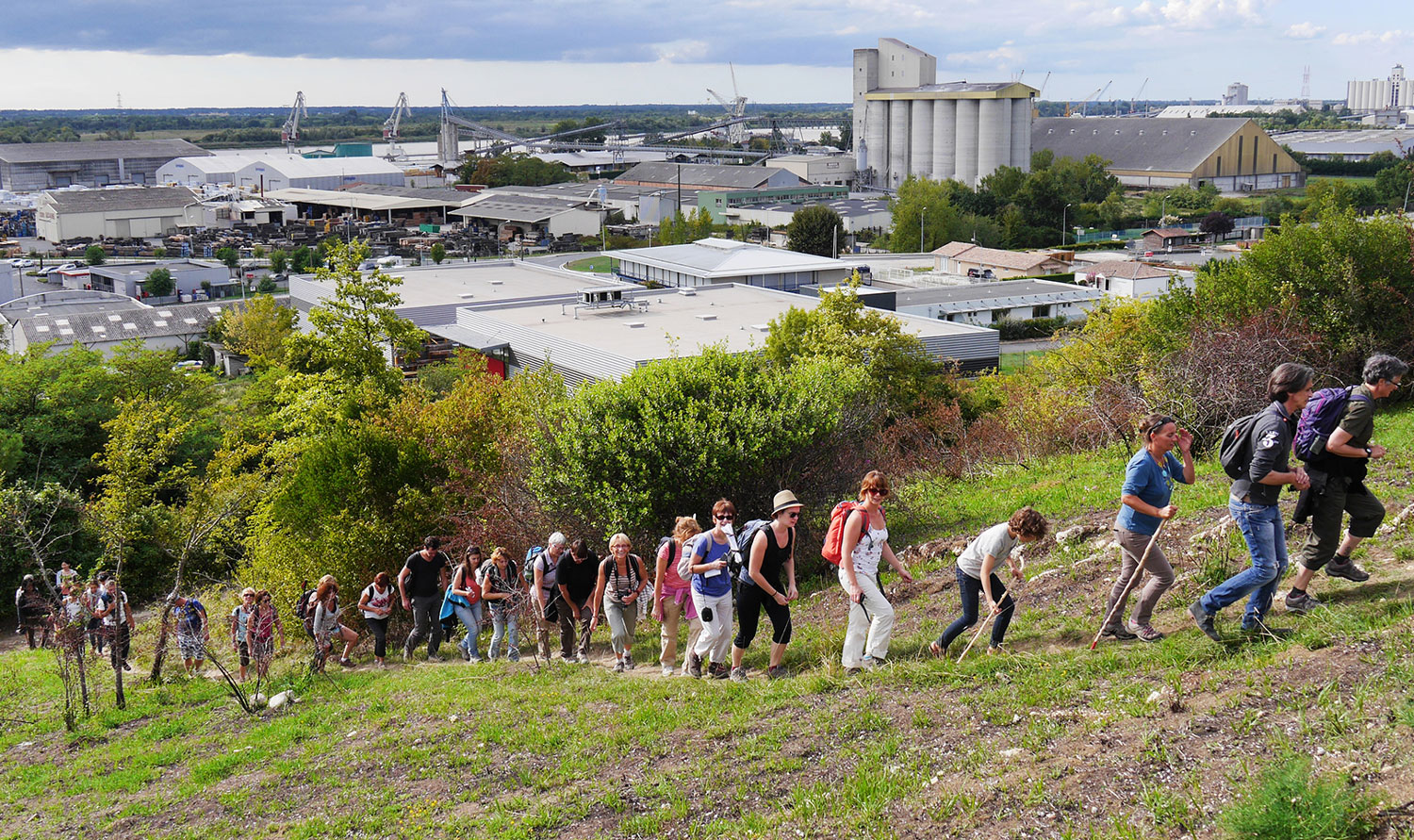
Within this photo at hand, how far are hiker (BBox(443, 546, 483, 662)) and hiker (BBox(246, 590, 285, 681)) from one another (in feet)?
5.09

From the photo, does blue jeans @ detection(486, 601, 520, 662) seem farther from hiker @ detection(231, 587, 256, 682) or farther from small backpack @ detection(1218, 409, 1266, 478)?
small backpack @ detection(1218, 409, 1266, 478)

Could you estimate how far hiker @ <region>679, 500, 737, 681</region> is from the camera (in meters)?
7.42

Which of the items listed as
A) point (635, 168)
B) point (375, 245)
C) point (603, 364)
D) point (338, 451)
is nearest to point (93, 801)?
point (338, 451)

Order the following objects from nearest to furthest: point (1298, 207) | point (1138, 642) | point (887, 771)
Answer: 1. point (887, 771)
2. point (1138, 642)
3. point (1298, 207)

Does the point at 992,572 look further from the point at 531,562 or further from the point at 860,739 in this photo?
the point at 531,562

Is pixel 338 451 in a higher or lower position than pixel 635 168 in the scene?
lower

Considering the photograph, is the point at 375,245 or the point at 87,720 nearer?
the point at 87,720

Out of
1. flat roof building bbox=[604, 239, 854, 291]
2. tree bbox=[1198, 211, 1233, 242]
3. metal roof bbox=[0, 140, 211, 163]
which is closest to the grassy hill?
flat roof building bbox=[604, 239, 854, 291]

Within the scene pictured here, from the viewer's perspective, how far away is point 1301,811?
13.8ft

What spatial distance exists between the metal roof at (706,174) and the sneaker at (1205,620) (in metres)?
89.3

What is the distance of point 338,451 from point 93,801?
622 centimetres

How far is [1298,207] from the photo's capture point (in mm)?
77125

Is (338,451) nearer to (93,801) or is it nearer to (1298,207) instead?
(93,801)

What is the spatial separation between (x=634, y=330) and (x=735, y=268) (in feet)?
45.7
